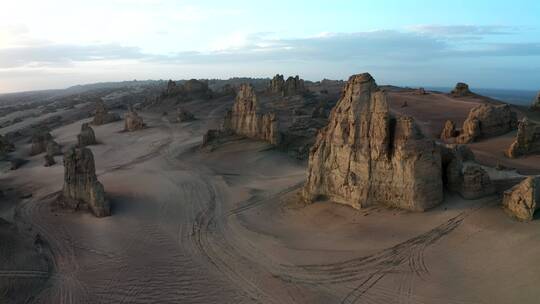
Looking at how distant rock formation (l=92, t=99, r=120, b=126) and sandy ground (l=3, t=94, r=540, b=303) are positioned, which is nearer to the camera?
sandy ground (l=3, t=94, r=540, b=303)

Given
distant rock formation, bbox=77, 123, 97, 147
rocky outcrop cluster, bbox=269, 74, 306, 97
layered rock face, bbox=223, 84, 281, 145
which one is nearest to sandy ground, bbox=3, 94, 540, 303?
layered rock face, bbox=223, 84, 281, 145

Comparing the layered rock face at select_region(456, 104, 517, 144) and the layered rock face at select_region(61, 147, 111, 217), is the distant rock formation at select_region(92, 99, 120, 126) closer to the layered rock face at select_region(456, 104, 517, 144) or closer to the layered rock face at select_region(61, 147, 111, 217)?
the layered rock face at select_region(61, 147, 111, 217)

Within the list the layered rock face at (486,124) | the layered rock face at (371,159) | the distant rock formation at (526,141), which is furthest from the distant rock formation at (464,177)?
the layered rock face at (486,124)

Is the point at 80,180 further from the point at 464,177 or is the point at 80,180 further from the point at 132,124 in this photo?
the point at 132,124

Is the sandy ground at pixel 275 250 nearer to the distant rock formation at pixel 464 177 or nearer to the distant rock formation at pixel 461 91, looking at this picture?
the distant rock formation at pixel 464 177

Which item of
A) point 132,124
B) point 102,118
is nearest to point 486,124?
point 132,124
